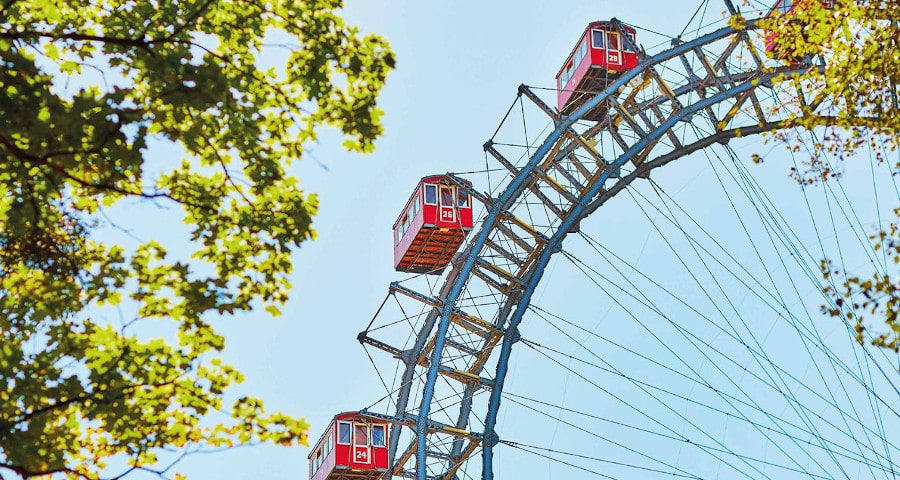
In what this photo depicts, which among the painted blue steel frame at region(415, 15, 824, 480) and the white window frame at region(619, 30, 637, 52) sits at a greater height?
the white window frame at region(619, 30, 637, 52)

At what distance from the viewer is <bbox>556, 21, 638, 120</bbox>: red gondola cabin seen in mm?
38000

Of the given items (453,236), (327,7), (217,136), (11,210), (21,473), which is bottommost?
(21,473)

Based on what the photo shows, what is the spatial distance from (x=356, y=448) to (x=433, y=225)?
7.58 metres

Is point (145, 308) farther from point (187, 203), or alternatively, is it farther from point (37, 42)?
point (37, 42)

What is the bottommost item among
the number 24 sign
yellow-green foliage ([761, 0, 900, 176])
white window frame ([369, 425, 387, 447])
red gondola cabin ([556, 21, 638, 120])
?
yellow-green foliage ([761, 0, 900, 176])

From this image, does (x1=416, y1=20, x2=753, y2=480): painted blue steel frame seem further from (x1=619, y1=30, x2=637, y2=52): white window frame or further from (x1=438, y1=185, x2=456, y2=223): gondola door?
(x1=619, y1=30, x2=637, y2=52): white window frame

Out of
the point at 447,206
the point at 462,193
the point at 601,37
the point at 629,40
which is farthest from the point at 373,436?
the point at 629,40

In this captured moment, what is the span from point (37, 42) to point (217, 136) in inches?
73.3

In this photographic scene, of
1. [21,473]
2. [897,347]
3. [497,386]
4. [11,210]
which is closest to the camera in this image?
[21,473]

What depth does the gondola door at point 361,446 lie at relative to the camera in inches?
1607

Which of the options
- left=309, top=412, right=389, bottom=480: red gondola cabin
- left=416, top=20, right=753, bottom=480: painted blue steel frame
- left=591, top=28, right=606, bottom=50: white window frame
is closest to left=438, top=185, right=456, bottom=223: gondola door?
left=416, top=20, right=753, bottom=480: painted blue steel frame

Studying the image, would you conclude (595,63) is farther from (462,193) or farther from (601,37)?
(462,193)

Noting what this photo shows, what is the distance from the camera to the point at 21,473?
1038 cm

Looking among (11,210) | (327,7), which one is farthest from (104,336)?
(327,7)
